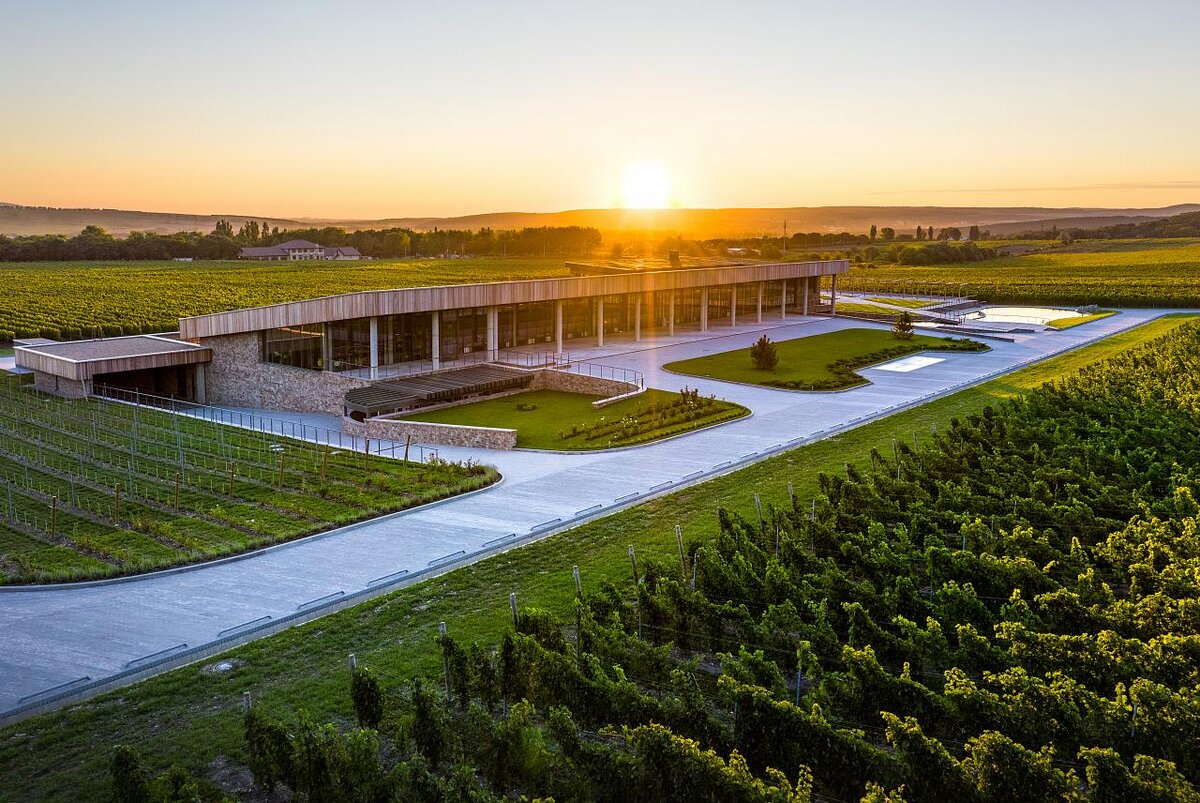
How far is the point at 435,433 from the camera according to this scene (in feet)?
103

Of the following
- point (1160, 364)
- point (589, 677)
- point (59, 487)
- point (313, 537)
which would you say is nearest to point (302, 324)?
point (59, 487)

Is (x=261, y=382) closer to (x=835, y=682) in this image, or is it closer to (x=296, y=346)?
(x=296, y=346)

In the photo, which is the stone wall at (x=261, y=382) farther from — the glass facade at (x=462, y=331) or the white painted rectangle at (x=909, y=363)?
the white painted rectangle at (x=909, y=363)

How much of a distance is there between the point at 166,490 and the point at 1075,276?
370 ft

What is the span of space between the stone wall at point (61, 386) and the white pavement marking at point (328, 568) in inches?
384

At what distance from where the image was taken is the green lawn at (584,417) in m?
30.7

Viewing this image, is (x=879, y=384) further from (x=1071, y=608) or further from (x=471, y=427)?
(x=1071, y=608)

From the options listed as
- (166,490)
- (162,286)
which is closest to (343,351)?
(166,490)

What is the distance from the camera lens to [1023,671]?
12281mm

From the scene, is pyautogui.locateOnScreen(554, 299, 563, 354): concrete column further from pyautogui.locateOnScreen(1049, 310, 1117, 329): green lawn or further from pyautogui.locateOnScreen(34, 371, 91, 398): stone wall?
pyautogui.locateOnScreen(1049, 310, 1117, 329): green lawn

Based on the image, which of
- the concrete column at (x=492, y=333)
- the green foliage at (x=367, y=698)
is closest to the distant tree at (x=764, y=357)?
the concrete column at (x=492, y=333)

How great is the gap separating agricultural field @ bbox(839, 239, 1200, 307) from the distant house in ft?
247

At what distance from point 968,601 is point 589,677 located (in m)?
6.11

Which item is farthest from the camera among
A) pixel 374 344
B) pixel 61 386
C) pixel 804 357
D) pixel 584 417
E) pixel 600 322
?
pixel 600 322
